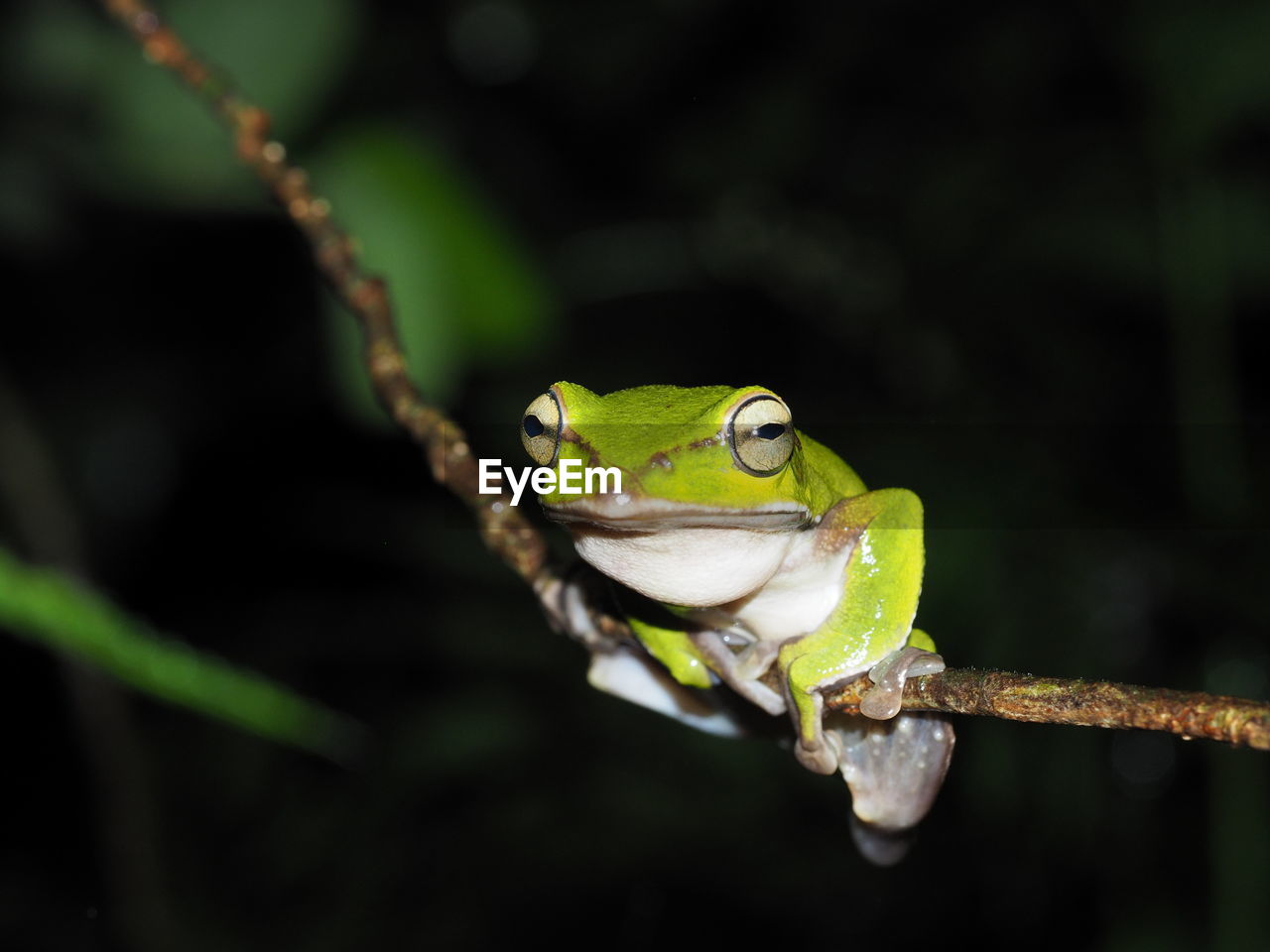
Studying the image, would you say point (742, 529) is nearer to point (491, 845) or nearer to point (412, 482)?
point (491, 845)

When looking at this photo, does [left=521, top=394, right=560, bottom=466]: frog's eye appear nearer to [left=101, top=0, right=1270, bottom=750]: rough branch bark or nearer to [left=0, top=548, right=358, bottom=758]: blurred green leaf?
[left=101, top=0, right=1270, bottom=750]: rough branch bark

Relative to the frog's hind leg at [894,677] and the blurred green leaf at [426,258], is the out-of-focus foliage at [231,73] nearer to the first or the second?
the blurred green leaf at [426,258]

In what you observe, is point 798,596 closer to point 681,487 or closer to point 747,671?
point 747,671

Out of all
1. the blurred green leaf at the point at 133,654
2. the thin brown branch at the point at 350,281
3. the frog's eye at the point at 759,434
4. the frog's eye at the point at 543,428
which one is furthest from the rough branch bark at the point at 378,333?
the blurred green leaf at the point at 133,654

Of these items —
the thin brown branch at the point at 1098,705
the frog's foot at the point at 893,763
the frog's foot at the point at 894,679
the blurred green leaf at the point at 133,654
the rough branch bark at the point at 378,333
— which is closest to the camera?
the thin brown branch at the point at 1098,705

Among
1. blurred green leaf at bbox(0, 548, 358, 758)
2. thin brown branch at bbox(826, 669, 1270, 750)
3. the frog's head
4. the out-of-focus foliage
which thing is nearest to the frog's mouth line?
the frog's head

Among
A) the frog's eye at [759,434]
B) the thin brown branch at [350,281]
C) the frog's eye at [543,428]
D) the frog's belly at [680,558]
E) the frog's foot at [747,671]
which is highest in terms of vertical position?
the thin brown branch at [350,281]

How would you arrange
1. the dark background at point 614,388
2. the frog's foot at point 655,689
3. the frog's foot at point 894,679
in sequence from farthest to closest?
the dark background at point 614,388
the frog's foot at point 655,689
the frog's foot at point 894,679

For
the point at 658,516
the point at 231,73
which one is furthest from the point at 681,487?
the point at 231,73
